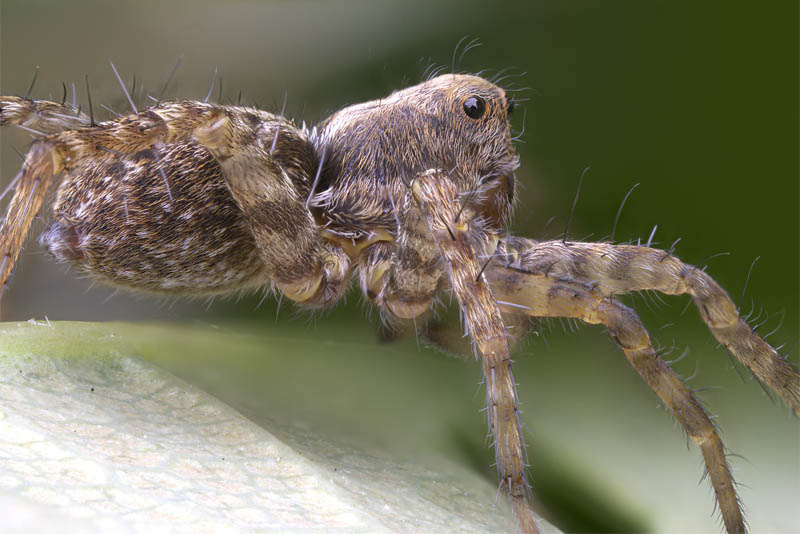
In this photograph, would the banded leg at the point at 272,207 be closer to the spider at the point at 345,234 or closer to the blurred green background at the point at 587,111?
the spider at the point at 345,234

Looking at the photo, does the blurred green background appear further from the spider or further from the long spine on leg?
the long spine on leg

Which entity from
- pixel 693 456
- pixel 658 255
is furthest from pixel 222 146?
pixel 693 456

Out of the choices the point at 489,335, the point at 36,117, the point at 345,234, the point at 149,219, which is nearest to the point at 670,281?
the point at 489,335

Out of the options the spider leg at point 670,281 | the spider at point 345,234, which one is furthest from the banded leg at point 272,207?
the spider leg at point 670,281

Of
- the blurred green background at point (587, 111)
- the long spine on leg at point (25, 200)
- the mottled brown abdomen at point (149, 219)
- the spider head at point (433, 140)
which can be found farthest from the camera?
the blurred green background at point (587, 111)

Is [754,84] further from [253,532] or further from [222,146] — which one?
[253,532]

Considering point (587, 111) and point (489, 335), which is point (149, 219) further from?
point (587, 111)

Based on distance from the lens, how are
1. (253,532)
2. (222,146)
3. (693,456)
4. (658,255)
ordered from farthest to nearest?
1. (693,456)
2. (658,255)
3. (222,146)
4. (253,532)
